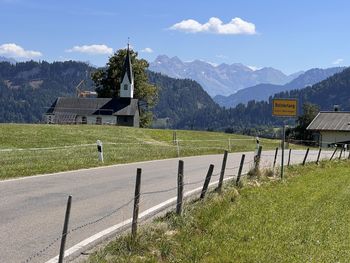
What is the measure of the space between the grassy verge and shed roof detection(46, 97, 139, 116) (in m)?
77.8

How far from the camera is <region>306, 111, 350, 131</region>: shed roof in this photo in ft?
279

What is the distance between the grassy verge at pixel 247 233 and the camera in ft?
27.1

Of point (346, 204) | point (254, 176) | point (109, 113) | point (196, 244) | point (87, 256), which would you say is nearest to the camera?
point (87, 256)

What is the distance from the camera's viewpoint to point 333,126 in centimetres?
8594

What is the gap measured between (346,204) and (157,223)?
7382mm

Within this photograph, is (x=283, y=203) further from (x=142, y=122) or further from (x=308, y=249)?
(x=142, y=122)

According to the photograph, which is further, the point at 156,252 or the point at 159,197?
the point at 159,197

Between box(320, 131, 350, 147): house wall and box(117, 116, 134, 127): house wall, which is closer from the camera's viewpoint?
box(320, 131, 350, 147): house wall

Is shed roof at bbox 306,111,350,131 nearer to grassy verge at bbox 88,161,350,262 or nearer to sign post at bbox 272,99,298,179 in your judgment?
sign post at bbox 272,99,298,179

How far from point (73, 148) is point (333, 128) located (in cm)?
6088

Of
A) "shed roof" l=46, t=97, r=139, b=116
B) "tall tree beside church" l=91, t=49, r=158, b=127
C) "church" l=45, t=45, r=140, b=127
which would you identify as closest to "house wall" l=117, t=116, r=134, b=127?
"church" l=45, t=45, r=140, b=127

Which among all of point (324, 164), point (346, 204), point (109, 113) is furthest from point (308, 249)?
point (109, 113)

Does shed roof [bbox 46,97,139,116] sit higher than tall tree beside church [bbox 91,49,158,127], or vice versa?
tall tree beside church [bbox 91,49,158,127]

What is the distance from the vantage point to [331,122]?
87500 mm
